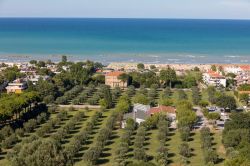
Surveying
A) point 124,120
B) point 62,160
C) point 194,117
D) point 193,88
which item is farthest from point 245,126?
point 193,88

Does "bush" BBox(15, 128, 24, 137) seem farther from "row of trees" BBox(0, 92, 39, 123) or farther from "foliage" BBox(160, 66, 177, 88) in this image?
"foliage" BBox(160, 66, 177, 88)

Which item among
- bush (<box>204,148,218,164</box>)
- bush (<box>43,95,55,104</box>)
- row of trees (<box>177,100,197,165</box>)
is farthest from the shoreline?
bush (<box>204,148,218,164</box>)

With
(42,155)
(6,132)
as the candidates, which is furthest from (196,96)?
(42,155)

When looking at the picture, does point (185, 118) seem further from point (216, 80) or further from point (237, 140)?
point (216, 80)

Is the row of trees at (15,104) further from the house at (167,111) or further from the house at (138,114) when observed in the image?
the house at (167,111)

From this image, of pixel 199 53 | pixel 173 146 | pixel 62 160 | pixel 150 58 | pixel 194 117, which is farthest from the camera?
pixel 199 53

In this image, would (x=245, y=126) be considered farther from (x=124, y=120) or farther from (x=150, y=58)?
(x=150, y=58)
